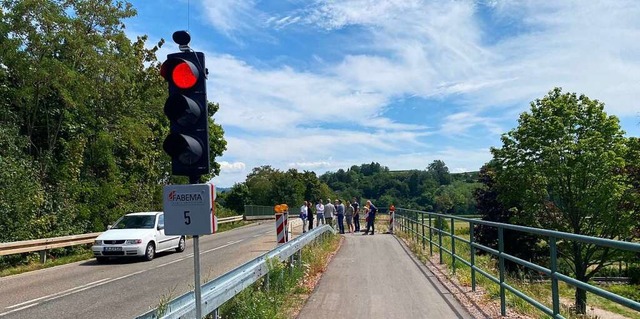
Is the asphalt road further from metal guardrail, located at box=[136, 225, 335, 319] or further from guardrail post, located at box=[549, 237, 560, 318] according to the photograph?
guardrail post, located at box=[549, 237, 560, 318]

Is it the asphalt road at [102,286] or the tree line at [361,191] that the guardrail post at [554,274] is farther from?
the tree line at [361,191]

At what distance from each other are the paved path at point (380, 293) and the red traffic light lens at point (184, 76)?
367 centimetres

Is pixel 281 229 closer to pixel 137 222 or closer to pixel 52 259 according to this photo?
pixel 137 222

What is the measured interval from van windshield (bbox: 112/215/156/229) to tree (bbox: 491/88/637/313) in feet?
86.4

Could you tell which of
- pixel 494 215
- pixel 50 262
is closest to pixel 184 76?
pixel 50 262

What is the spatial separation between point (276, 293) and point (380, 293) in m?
1.90

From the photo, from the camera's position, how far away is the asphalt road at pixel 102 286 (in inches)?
342

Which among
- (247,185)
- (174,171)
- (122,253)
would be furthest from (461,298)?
(247,185)

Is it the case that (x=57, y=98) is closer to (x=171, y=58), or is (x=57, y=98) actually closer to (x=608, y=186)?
(x=171, y=58)

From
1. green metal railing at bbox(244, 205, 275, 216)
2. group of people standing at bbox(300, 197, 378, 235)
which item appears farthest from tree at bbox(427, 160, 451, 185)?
group of people standing at bbox(300, 197, 378, 235)

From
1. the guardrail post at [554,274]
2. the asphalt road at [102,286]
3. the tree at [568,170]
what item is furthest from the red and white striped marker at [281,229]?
the tree at [568,170]

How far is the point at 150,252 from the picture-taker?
16469mm

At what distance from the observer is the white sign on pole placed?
5.00 metres

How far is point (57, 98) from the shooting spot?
20.8 meters
